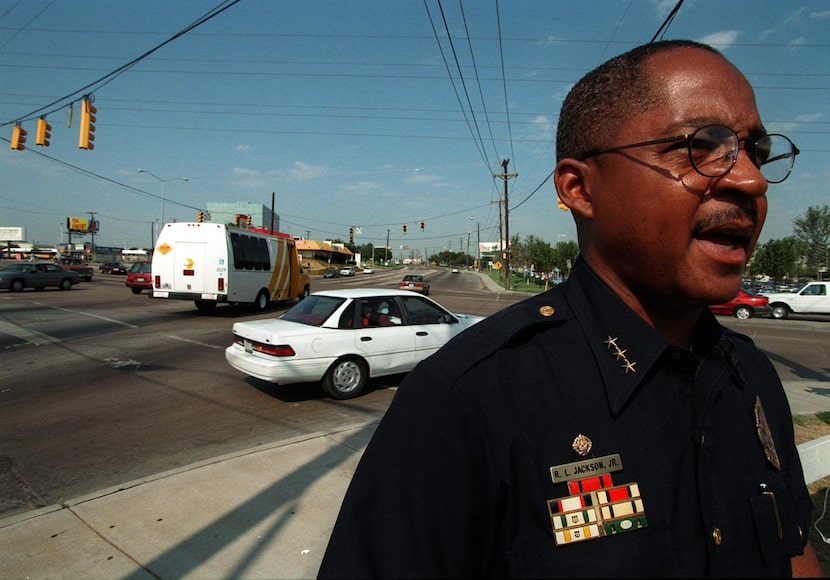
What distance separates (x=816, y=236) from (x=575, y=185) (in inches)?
2277

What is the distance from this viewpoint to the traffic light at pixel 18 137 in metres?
17.8

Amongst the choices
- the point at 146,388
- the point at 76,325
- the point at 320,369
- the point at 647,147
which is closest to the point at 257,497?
the point at 320,369

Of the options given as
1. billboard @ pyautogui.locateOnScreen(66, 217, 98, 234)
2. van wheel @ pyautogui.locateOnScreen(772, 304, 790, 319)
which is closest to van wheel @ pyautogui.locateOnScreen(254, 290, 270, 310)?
van wheel @ pyautogui.locateOnScreen(772, 304, 790, 319)

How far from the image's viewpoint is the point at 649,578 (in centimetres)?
95

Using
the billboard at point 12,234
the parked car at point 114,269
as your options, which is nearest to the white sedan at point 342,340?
the parked car at point 114,269

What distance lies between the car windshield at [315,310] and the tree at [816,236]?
52568 millimetres

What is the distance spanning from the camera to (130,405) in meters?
6.35

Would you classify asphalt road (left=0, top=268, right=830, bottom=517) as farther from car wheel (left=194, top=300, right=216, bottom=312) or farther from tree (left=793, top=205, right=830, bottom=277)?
tree (left=793, top=205, right=830, bottom=277)

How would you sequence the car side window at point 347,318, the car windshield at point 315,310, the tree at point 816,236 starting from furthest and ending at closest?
the tree at point 816,236
the car windshield at point 315,310
the car side window at point 347,318

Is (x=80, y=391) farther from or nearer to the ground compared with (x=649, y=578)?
nearer to the ground

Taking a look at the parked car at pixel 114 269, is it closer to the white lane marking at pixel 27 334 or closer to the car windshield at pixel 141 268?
the car windshield at pixel 141 268

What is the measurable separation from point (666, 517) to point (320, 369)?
6.10m

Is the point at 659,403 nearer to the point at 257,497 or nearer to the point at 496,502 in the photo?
the point at 496,502

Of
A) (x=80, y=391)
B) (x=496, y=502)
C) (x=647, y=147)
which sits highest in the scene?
(x=647, y=147)
